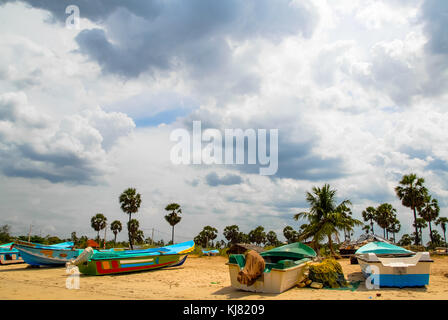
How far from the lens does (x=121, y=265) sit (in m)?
15.3

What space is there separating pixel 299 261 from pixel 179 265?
36.9 feet

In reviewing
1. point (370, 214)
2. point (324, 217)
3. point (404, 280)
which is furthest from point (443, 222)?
point (404, 280)

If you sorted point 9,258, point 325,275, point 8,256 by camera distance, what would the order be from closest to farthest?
point 325,275 → point 8,256 → point 9,258

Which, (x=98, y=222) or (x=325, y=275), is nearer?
(x=325, y=275)

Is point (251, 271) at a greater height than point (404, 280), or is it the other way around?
point (251, 271)

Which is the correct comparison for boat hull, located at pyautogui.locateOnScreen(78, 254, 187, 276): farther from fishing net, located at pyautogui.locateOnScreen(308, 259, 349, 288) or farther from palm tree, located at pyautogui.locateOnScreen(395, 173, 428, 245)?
palm tree, located at pyautogui.locateOnScreen(395, 173, 428, 245)

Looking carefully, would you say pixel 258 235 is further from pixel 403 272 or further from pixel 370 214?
pixel 403 272

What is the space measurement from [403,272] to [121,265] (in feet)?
43.8

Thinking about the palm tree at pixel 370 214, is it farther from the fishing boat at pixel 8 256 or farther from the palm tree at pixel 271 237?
the fishing boat at pixel 8 256

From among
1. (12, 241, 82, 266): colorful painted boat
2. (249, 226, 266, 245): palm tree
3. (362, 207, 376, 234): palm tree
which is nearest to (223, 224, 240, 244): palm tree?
(249, 226, 266, 245): palm tree

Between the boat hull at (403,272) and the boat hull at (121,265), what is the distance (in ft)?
39.4

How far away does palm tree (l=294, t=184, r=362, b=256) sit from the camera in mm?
23328

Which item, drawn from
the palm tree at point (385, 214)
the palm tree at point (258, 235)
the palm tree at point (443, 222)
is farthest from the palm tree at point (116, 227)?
the palm tree at point (443, 222)

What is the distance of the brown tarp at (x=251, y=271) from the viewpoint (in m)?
9.41
